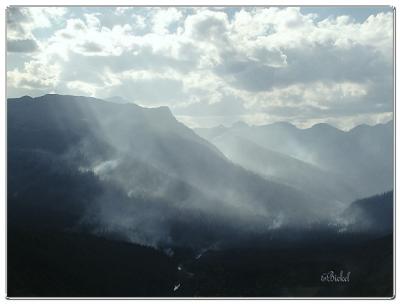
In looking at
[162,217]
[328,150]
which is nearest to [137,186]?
[162,217]

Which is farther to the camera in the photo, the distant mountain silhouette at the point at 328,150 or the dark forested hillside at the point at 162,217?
the distant mountain silhouette at the point at 328,150

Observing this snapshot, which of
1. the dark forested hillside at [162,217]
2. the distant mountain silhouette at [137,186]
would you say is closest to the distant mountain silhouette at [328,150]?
the dark forested hillside at [162,217]

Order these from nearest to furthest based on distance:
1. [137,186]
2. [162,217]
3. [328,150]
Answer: [162,217] → [328,150] → [137,186]

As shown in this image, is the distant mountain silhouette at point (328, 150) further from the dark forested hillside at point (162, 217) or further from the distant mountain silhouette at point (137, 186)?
the distant mountain silhouette at point (137, 186)

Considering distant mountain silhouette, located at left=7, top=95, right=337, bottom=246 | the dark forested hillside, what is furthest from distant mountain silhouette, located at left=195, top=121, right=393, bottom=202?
distant mountain silhouette, located at left=7, top=95, right=337, bottom=246

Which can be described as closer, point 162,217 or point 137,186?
point 162,217

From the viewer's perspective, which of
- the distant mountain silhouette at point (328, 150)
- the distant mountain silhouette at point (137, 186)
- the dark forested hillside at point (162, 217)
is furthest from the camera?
the distant mountain silhouette at point (137, 186)

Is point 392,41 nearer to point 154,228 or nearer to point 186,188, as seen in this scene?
point 186,188

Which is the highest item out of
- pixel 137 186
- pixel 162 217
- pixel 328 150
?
pixel 328 150

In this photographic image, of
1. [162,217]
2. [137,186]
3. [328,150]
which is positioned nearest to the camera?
[162,217]

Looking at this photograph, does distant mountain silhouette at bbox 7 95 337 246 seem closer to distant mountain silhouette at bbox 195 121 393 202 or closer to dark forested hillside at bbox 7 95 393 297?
dark forested hillside at bbox 7 95 393 297

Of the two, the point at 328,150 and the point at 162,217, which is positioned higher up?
the point at 328,150

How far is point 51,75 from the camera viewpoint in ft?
97.7

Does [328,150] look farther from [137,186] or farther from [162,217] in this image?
[137,186]
